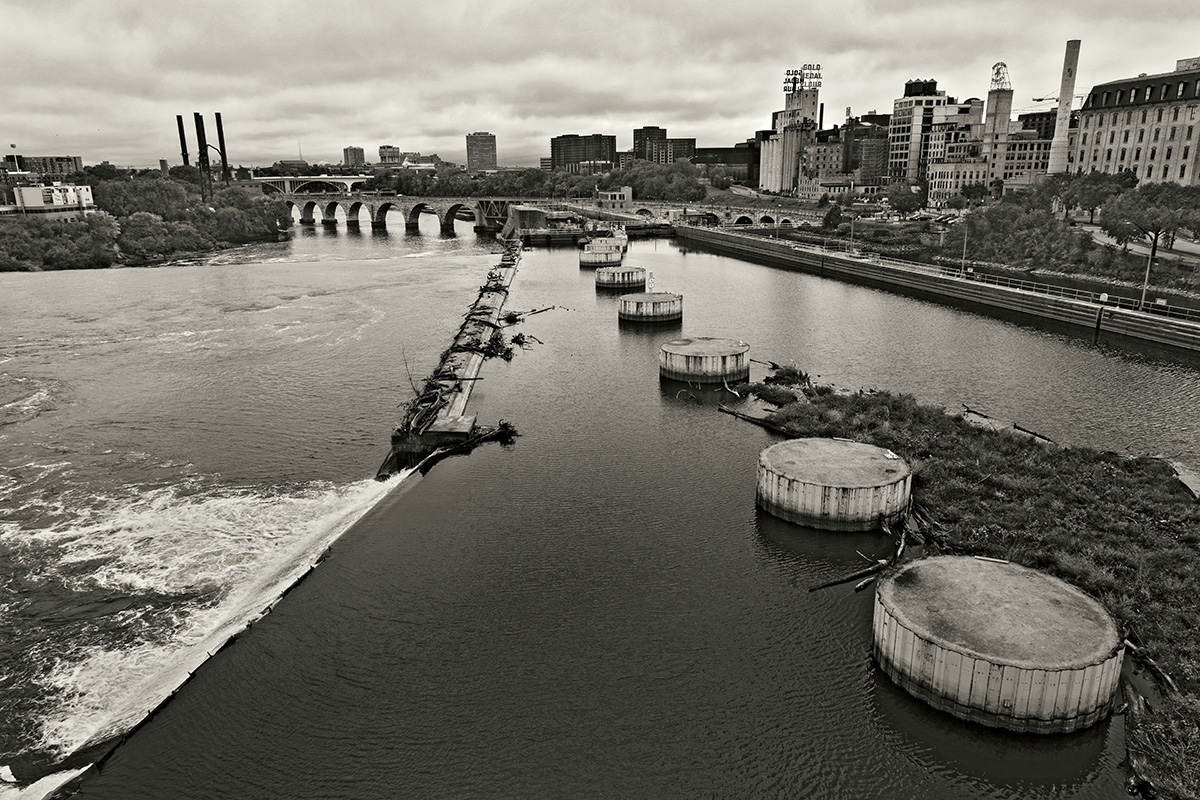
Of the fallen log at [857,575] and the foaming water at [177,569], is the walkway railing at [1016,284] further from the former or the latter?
the foaming water at [177,569]

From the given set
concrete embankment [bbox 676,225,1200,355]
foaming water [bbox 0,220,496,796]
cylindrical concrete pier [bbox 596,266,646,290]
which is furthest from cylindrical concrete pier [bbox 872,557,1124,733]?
cylindrical concrete pier [bbox 596,266,646,290]

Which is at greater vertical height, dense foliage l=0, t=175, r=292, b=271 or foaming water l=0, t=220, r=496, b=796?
dense foliage l=0, t=175, r=292, b=271

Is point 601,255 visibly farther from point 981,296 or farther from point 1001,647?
point 1001,647

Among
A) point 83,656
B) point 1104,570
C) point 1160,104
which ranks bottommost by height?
point 83,656

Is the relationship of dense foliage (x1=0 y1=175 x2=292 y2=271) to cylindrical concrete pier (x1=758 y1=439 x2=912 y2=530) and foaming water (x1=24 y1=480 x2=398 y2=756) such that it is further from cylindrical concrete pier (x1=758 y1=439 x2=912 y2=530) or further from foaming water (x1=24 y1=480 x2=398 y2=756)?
cylindrical concrete pier (x1=758 y1=439 x2=912 y2=530)

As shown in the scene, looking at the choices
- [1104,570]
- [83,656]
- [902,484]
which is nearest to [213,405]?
[83,656]

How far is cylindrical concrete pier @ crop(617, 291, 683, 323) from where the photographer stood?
219 ft

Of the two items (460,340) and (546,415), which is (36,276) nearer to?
(460,340)

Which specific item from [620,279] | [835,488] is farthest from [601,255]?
[835,488]

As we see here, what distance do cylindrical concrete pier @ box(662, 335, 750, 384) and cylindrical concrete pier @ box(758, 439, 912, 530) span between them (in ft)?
53.4

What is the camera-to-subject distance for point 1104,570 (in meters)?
23.1

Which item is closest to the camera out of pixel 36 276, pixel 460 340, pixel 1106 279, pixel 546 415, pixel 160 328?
pixel 546 415

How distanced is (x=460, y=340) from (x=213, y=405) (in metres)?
19.1

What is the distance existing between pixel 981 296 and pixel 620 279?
121ft
